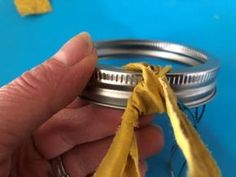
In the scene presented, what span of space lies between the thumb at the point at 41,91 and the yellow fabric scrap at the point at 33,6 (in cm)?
17

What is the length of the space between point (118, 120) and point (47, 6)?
0.63 feet

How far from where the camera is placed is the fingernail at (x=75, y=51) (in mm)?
363

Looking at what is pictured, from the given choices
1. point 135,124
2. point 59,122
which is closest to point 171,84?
point 135,124

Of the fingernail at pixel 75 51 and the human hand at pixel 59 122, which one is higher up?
the fingernail at pixel 75 51

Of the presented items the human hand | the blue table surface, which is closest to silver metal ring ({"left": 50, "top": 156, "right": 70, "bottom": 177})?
the human hand

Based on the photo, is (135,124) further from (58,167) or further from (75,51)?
(58,167)

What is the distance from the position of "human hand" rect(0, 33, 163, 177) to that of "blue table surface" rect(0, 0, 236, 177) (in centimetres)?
7

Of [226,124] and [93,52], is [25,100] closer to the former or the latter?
[93,52]

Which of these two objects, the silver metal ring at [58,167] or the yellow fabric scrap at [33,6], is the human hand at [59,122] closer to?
the silver metal ring at [58,167]

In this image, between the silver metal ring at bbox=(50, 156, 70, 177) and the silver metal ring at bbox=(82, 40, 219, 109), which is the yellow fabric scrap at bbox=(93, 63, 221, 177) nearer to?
the silver metal ring at bbox=(82, 40, 219, 109)

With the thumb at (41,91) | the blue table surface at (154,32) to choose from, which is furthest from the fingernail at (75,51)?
the blue table surface at (154,32)

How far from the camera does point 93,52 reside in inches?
14.6

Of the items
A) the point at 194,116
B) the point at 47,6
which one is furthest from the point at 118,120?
the point at 47,6

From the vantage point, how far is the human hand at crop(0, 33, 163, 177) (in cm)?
35
